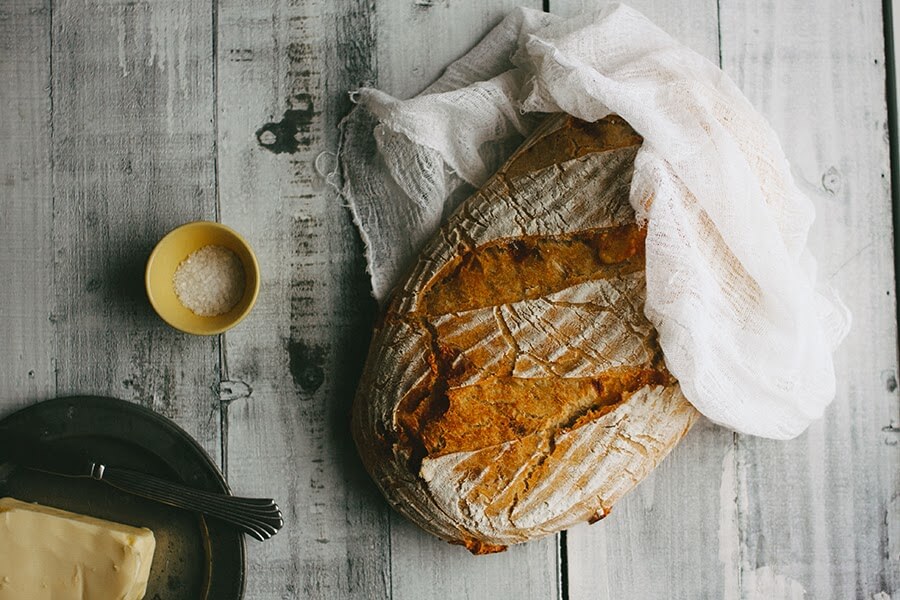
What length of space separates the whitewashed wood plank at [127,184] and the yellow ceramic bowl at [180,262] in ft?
0.26

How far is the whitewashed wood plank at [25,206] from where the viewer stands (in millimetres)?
1297

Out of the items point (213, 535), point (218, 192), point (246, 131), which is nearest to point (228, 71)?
point (246, 131)

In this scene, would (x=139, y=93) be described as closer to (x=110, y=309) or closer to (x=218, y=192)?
(x=218, y=192)

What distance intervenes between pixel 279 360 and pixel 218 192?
1.05 feet

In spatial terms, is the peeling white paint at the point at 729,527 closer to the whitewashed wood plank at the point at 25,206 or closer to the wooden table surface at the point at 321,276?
the wooden table surface at the point at 321,276

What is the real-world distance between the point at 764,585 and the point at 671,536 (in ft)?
0.64

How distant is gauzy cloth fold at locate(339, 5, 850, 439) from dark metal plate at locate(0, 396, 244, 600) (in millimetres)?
449

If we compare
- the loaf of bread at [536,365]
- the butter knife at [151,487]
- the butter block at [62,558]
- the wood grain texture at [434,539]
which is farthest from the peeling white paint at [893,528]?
the butter block at [62,558]

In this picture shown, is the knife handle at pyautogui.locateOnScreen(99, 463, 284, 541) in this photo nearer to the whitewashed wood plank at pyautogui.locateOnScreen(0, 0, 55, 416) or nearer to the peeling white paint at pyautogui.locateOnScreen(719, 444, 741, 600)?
the whitewashed wood plank at pyautogui.locateOnScreen(0, 0, 55, 416)

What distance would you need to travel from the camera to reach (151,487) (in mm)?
1227

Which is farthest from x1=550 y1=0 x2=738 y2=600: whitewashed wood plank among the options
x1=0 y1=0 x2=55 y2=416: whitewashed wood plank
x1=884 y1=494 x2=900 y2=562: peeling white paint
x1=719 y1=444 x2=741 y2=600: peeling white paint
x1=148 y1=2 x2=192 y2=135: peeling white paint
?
x1=0 y1=0 x2=55 y2=416: whitewashed wood plank

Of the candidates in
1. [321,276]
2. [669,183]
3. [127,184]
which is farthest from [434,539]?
[127,184]

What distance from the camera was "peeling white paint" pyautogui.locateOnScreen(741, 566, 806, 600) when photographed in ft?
4.34

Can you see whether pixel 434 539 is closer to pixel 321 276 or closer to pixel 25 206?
pixel 321 276
